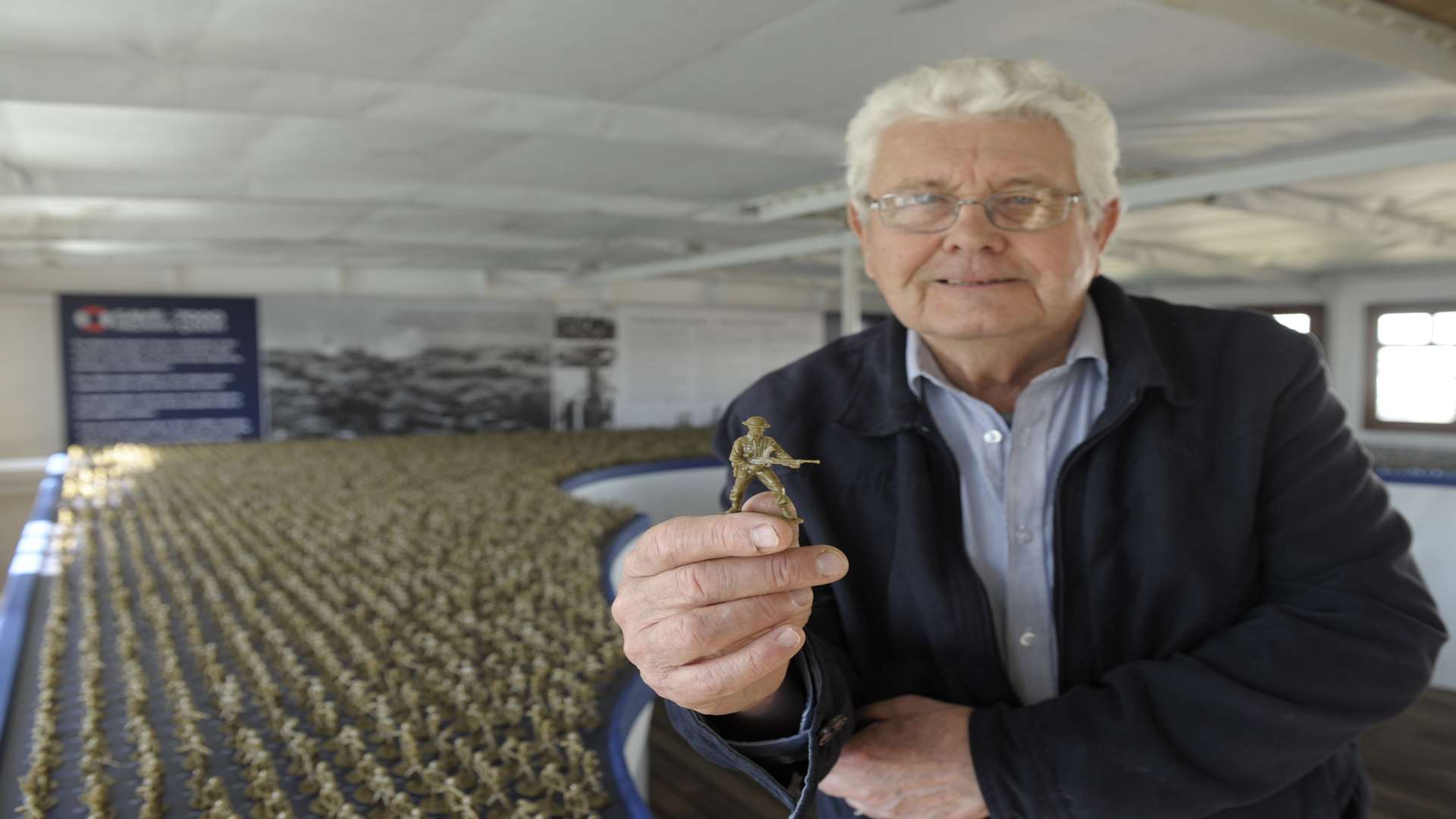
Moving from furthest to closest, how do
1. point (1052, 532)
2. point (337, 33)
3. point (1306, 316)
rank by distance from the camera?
point (1306, 316) < point (337, 33) < point (1052, 532)

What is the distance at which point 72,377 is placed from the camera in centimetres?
1322

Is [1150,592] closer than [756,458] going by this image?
No

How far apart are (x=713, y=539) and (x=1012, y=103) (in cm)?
84

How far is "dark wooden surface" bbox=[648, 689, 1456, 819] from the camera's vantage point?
4516mm

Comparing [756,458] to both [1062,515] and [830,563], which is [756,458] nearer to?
[830,563]

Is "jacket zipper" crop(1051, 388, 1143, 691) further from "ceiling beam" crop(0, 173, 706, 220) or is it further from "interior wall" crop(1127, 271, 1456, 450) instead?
"interior wall" crop(1127, 271, 1456, 450)

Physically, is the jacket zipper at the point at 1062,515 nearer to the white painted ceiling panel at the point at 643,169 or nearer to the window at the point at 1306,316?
the white painted ceiling panel at the point at 643,169

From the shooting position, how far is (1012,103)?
1.38 metres

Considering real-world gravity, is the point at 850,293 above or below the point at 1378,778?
above

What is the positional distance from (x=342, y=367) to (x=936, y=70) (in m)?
15.1

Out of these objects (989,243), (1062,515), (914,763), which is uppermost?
(989,243)

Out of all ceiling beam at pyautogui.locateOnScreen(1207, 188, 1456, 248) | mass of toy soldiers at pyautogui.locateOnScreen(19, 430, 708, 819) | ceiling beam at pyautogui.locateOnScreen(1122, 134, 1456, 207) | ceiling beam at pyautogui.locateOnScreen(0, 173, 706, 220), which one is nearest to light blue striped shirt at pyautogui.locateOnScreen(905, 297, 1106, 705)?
mass of toy soldiers at pyautogui.locateOnScreen(19, 430, 708, 819)

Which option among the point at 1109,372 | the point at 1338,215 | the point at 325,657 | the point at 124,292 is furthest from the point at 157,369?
the point at 1109,372

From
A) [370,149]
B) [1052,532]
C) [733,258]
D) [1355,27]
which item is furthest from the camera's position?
[733,258]
